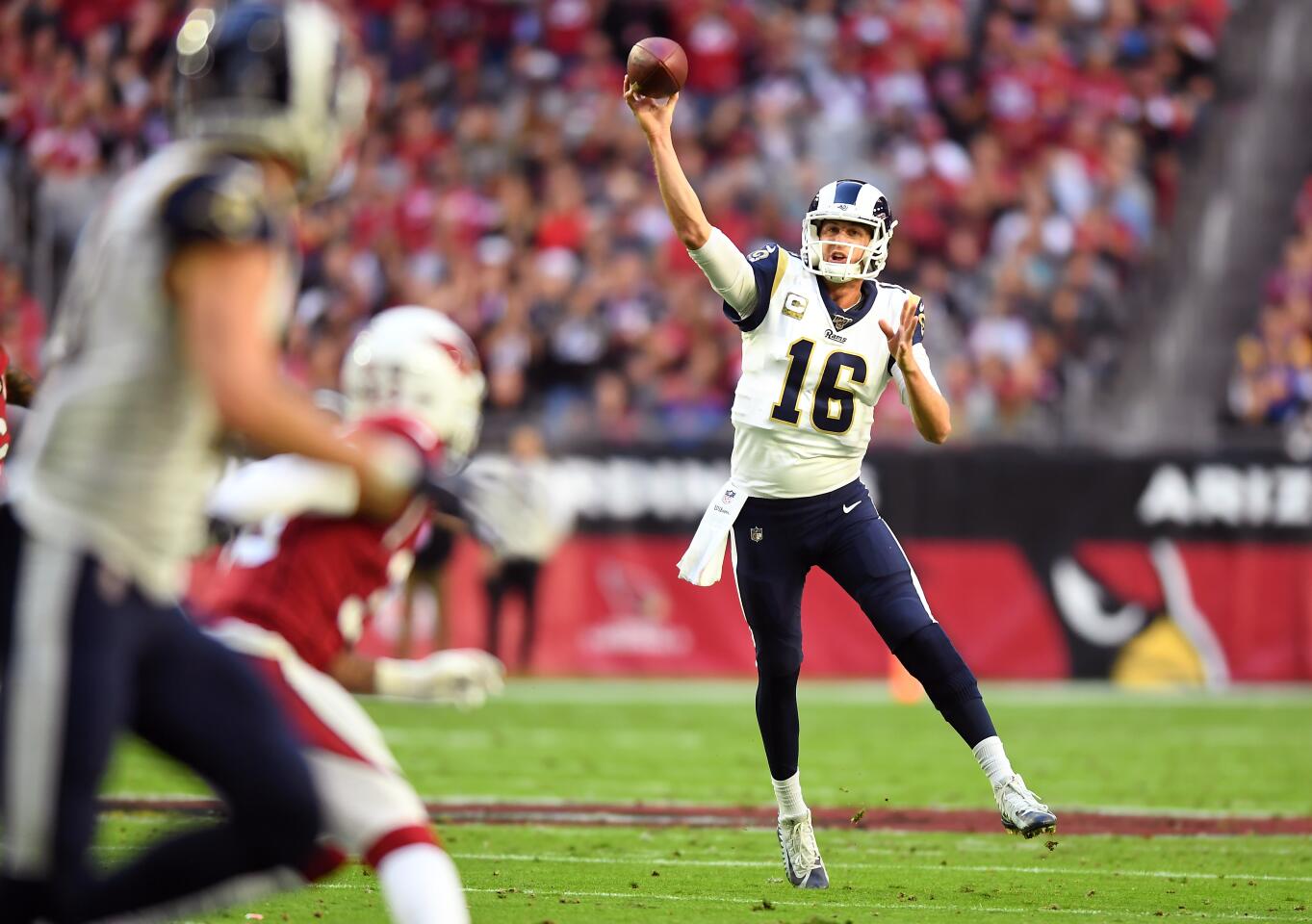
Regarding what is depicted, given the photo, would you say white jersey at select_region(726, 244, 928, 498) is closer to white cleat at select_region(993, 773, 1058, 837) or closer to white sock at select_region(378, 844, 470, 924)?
white cleat at select_region(993, 773, 1058, 837)

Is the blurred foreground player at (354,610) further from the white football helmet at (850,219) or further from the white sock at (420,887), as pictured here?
the white football helmet at (850,219)

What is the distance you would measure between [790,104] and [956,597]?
5.07 m

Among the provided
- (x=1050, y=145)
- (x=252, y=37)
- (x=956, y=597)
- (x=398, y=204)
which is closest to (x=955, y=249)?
(x=1050, y=145)

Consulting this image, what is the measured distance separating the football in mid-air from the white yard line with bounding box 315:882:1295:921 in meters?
2.51

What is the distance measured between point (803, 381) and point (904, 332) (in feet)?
1.61

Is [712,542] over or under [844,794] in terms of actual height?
over

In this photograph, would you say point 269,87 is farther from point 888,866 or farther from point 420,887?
point 888,866

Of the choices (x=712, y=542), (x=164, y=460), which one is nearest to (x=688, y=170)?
(x=712, y=542)

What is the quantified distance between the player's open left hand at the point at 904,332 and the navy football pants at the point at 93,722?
3.16m

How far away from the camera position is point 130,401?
328cm

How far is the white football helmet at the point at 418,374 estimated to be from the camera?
4480 millimetres

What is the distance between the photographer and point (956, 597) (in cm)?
1435

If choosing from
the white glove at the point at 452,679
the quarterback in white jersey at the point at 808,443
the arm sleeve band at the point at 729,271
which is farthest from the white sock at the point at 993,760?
the white glove at the point at 452,679

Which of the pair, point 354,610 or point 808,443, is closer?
point 354,610
